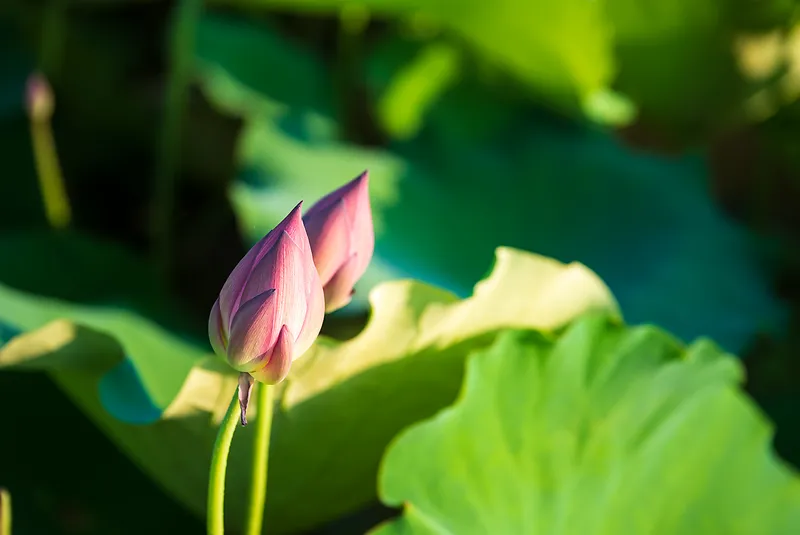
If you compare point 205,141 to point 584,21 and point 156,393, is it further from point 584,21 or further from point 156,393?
point 156,393

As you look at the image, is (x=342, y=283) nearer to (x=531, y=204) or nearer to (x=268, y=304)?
(x=268, y=304)

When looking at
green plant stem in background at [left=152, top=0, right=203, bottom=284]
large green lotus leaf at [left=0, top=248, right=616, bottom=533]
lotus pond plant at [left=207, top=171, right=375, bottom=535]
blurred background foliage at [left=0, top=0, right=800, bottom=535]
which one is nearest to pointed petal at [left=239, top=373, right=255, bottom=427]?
lotus pond plant at [left=207, top=171, right=375, bottom=535]

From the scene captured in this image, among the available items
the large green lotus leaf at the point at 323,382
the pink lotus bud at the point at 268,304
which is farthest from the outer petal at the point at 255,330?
the large green lotus leaf at the point at 323,382

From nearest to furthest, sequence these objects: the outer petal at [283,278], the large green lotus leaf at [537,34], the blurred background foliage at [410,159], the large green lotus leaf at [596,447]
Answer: the outer petal at [283,278] → the large green lotus leaf at [596,447] → the blurred background foliage at [410,159] → the large green lotus leaf at [537,34]

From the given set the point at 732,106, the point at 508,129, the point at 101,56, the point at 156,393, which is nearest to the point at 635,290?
the point at 508,129

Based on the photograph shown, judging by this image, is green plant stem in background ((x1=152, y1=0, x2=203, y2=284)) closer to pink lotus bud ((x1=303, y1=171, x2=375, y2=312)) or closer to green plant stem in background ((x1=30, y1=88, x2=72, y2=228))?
green plant stem in background ((x1=30, y1=88, x2=72, y2=228))

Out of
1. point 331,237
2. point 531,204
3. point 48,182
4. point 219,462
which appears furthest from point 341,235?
point 48,182

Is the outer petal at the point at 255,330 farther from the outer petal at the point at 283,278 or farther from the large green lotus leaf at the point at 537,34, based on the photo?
the large green lotus leaf at the point at 537,34
